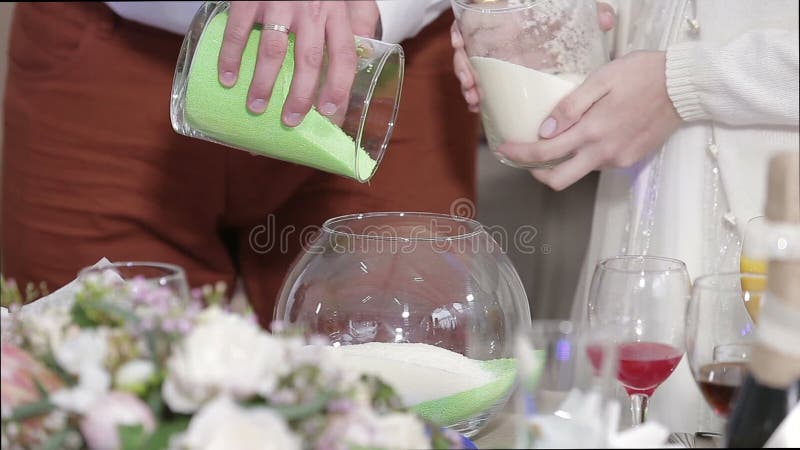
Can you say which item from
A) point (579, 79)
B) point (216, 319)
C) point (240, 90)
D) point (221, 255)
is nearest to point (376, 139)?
point (240, 90)

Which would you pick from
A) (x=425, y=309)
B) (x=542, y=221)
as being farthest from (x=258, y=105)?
(x=542, y=221)

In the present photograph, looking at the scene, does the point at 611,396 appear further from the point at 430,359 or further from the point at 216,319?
the point at 430,359

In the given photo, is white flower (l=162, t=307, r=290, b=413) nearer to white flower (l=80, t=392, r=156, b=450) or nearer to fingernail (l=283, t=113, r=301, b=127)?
white flower (l=80, t=392, r=156, b=450)

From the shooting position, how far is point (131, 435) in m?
0.52

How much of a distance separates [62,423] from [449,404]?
0.38m

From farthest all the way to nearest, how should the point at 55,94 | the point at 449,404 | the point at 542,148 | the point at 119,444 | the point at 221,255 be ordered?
the point at 221,255 < the point at 55,94 < the point at 542,148 < the point at 449,404 < the point at 119,444

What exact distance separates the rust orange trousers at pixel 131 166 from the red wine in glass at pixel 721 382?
3.00 ft

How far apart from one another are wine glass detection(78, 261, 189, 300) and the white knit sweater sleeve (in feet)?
2.24

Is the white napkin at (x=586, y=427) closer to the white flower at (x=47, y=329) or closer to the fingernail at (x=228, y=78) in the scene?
the white flower at (x=47, y=329)

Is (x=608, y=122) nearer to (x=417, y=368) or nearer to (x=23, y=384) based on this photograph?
(x=417, y=368)

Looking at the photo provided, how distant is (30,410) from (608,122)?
762 millimetres

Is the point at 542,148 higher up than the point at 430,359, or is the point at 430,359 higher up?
the point at 542,148

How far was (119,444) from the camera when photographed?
53 centimetres

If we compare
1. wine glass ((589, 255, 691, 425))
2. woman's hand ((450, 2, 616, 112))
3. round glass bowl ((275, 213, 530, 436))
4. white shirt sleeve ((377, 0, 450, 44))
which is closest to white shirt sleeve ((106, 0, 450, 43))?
white shirt sleeve ((377, 0, 450, 44))
